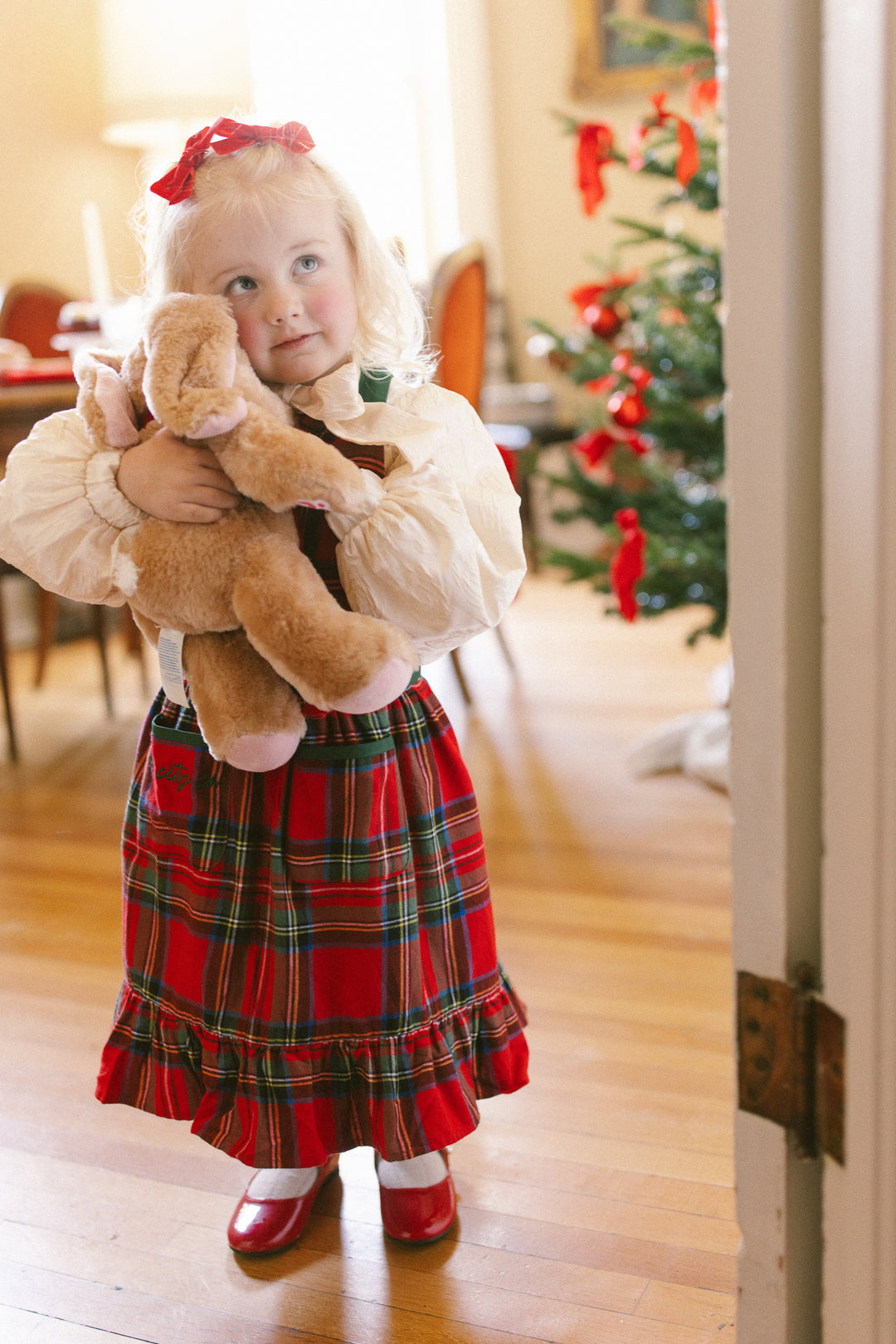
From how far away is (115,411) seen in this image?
2.94ft

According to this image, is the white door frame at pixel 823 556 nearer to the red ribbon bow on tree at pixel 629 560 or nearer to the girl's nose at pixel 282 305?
the girl's nose at pixel 282 305

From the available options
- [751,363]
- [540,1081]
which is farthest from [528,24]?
[751,363]

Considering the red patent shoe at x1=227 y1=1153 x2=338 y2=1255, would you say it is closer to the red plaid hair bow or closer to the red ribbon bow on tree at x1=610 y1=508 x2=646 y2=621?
the red plaid hair bow

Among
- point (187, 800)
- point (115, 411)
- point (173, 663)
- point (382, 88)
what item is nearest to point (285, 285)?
point (115, 411)

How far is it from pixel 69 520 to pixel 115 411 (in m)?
0.09

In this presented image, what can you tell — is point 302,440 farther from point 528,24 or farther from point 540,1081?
point 528,24

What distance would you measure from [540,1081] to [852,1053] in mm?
799

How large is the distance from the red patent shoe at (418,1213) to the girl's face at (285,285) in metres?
0.68

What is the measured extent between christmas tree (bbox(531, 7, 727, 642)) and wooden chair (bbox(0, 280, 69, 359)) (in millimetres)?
1599

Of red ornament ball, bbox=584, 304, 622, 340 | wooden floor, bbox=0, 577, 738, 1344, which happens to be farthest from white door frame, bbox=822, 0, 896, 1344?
red ornament ball, bbox=584, 304, 622, 340

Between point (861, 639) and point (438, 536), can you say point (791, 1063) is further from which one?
point (438, 536)

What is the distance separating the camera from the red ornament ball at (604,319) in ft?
6.92

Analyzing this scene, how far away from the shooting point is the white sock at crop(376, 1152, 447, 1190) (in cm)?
104

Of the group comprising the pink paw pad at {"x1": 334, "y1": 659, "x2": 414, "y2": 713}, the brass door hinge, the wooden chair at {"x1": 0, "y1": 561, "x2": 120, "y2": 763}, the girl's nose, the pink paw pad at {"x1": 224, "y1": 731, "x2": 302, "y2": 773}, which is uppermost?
the girl's nose
